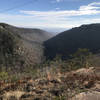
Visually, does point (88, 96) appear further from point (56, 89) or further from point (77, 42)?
point (77, 42)

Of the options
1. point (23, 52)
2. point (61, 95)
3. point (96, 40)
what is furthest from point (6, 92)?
point (96, 40)

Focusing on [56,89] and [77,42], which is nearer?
[56,89]

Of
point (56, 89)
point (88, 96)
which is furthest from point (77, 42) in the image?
point (88, 96)

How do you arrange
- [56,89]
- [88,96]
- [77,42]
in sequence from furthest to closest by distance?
1. [77,42]
2. [56,89]
3. [88,96]

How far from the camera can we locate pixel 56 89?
4641 mm

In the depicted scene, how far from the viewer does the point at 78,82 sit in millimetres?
5094

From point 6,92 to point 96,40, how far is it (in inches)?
2992

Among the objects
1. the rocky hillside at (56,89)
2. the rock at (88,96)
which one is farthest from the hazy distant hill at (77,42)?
the rock at (88,96)

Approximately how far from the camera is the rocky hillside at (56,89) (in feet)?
13.7

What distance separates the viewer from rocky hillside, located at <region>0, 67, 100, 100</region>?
4180 mm

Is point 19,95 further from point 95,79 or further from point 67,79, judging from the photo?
point 95,79

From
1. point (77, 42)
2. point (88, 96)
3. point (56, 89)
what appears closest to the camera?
point (88, 96)

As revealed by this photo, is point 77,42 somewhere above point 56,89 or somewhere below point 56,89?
above

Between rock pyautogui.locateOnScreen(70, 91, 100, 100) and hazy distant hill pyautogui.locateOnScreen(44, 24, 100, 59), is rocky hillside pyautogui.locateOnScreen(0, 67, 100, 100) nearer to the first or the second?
rock pyautogui.locateOnScreen(70, 91, 100, 100)
